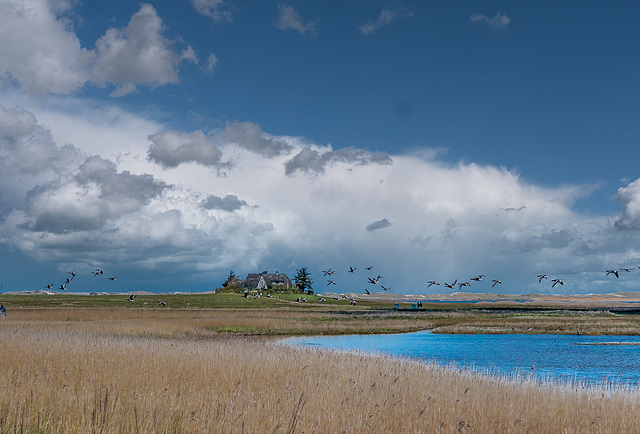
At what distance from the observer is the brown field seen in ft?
38.5

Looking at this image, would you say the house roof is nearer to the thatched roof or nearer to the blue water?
the thatched roof

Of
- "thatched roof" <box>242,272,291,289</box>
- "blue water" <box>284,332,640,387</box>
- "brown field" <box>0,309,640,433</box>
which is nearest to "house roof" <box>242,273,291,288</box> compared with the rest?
"thatched roof" <box>242,272,291,289</box>

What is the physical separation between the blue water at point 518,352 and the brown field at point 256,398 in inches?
329

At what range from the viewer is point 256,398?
1486 centimetres

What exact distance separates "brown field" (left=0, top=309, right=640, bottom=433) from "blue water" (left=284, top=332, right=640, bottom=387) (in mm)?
8355

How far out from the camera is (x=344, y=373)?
18.6 meters

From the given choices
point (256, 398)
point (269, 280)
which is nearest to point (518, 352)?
point (256, 398)

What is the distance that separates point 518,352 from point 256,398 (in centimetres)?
3209

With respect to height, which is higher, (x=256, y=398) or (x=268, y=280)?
(x=268, y=280)

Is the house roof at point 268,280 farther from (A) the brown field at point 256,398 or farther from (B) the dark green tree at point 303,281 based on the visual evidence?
(A) the brown field at point 256,398

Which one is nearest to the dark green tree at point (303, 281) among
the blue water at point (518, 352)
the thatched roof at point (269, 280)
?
the thatched roof at point (269, 280)

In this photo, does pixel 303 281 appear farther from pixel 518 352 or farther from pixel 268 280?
pixel 518 352

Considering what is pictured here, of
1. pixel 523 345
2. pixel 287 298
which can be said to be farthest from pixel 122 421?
pixel 287 298

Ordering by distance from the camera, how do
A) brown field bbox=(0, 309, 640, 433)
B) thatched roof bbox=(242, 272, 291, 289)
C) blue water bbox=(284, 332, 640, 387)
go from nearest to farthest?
brown field bbox=(0, 309, 640, 433)
blue water bbox=(284, 332, 640, 387)
thatched roof bbox=(242, 272, 291, 289)
